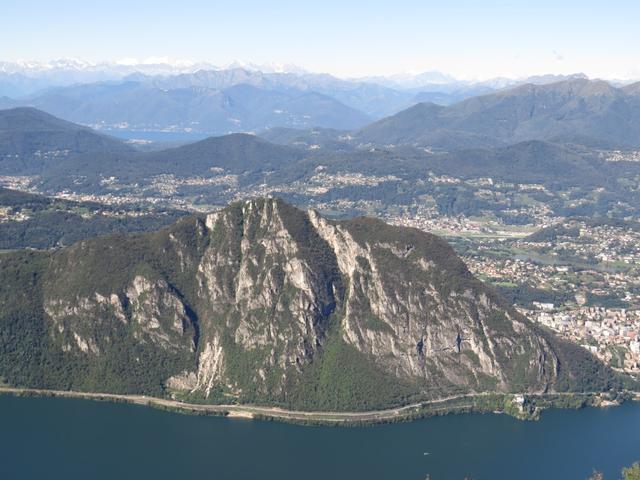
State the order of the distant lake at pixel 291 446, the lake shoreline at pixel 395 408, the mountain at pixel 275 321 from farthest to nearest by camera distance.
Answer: the mountain at pixel 275 321 < the lake shoreline at pixel 395 408 < the distant lake at pixel 291 446

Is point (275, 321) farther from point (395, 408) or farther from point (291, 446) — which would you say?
point (291, 446)

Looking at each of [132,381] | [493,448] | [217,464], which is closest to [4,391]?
[132,381]

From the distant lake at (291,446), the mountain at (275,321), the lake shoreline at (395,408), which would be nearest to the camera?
the distant lake at (291,446)

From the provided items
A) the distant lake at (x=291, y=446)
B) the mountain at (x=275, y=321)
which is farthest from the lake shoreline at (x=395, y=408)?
the mountain at (x=275, y=321)

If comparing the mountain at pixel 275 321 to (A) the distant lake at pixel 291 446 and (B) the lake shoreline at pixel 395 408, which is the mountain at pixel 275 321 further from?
(A) the distant lake at pixel 291 446

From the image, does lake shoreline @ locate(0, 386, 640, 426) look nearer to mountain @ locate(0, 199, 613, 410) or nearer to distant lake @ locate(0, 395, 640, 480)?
distant lake @ locate(0, 395, 640, 480)

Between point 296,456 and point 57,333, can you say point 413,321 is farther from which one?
point 57,333

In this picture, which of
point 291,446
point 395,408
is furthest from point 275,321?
point 291,446
